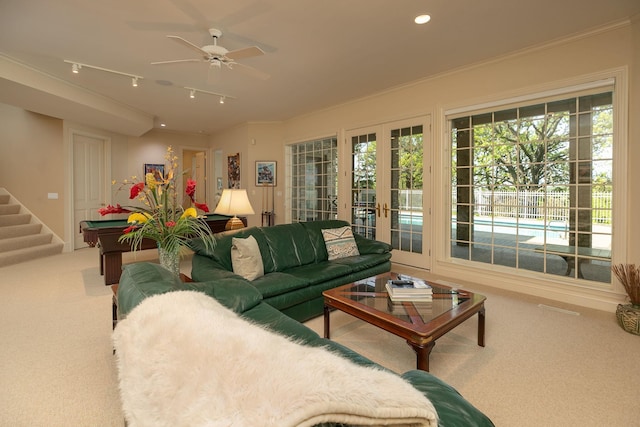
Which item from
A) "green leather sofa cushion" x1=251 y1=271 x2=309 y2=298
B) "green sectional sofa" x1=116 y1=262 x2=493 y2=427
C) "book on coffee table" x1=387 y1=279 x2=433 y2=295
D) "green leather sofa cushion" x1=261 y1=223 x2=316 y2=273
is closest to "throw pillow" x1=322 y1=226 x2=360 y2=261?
"green leather sofa cushion" x1=261 y1=223 x2=316 y2=273

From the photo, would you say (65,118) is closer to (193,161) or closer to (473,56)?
(193,161)

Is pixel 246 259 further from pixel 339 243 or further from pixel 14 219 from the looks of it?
pixel 14 219

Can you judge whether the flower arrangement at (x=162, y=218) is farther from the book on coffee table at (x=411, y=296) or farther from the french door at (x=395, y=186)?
the french door at (x=395, y=186)

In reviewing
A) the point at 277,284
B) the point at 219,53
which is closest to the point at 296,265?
the point at 277,284

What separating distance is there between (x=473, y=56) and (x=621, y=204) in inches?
90.8

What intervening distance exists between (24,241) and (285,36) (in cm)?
595

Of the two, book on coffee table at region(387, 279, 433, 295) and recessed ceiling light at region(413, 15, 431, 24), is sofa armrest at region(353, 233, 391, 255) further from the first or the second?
recessed ceiling light at region(413, 15, 431, 24)

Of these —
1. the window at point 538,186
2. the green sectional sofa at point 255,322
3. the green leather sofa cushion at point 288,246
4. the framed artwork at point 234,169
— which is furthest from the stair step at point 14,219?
the window at point 538,186

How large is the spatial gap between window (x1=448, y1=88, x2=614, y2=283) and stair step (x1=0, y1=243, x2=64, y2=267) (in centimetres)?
710

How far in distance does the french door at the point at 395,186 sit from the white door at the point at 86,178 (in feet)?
18.5

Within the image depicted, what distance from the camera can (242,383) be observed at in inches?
25.4

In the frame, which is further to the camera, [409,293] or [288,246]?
[288,246]

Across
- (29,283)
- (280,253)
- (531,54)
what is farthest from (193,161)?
(531,54)

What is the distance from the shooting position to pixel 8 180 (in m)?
5.88
